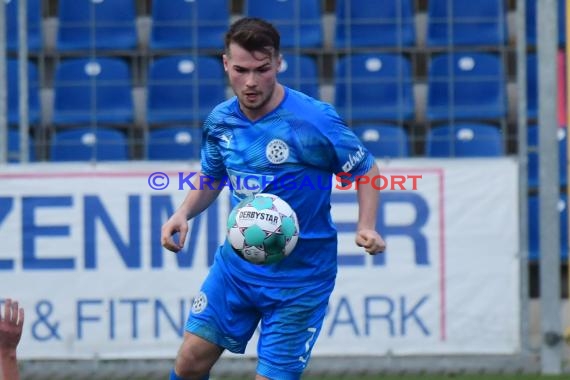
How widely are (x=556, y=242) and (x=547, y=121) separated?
2.55ft

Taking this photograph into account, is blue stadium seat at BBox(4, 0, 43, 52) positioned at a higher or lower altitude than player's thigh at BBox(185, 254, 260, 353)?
higher

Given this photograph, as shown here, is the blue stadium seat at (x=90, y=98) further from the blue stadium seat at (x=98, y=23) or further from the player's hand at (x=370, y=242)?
the player's hand at (x=370, y=242)

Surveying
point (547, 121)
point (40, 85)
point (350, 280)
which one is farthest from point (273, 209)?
point (40, 85)

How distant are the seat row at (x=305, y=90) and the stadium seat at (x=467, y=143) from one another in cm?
Answer: 13

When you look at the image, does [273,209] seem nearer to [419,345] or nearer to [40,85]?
[419,345]

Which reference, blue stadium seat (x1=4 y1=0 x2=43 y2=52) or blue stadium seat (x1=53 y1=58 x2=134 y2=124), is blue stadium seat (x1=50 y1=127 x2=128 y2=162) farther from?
blue stadium seat (x1=4 y1=0 x2=43 y2=52)

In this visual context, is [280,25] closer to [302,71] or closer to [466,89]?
[302,71]

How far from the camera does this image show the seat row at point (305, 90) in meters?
10.1

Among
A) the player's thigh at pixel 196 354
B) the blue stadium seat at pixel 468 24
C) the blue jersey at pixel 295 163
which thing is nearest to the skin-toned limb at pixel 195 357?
the player's thigh at pixel 196 354

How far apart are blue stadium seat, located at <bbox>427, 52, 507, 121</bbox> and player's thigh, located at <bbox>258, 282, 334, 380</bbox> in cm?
455

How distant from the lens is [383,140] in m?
9.70

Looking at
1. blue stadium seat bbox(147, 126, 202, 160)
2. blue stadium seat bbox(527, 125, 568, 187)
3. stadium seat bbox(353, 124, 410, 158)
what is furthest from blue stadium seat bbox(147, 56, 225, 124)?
blue stadium seat bbox(527, 125, 568, 187)

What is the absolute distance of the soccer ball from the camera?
5.44m

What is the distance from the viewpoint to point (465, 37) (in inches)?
419
